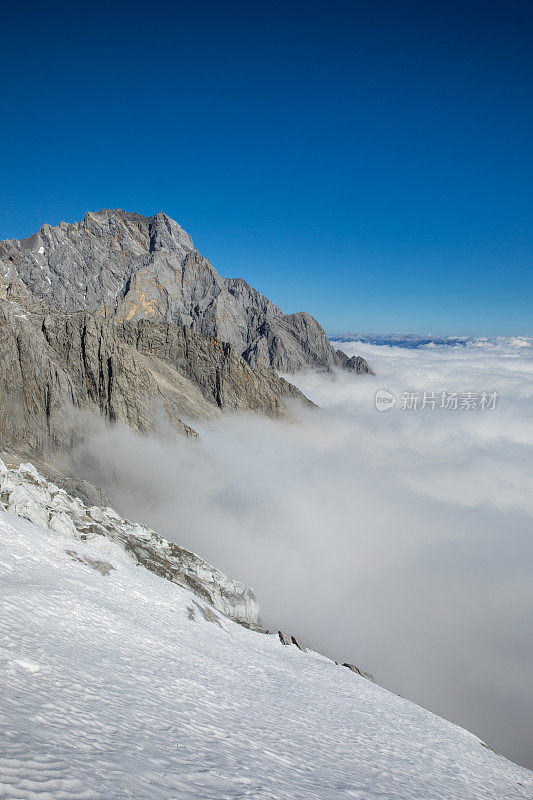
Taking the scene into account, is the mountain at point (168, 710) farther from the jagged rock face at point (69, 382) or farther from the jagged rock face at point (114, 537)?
the jagged rock face at point (69, 382)

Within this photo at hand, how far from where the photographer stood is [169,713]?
11.0 m

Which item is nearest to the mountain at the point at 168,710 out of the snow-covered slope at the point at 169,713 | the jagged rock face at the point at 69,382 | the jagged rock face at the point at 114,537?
the snow-covered slope at the point at 169,713

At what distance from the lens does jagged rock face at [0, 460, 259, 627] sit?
85.9 feet

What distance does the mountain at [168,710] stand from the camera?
7.28 meters

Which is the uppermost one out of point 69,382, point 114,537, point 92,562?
point 69,382

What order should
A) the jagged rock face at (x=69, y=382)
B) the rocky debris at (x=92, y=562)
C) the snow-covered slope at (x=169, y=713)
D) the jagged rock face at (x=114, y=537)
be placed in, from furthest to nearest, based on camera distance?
1. the jagged rock face at (x=69, y=382)
2. the jagged rock face at (x=114, y=537)
3. the rocky debris at (x=92, y=562)
4. the snow-covered slope at (x=169, y=713)

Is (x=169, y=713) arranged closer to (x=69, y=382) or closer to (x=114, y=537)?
(x=114, y=537)

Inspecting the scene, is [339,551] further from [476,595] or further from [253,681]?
[253,681]

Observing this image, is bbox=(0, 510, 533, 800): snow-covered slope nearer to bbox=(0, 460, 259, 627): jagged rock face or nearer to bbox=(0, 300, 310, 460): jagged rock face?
bbox=(0, 460, 259, 627): jagged rock face

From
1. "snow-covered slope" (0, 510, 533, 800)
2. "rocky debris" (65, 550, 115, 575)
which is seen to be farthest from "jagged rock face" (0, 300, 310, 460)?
"snow-covered slope" (0, 510, 533, 800)

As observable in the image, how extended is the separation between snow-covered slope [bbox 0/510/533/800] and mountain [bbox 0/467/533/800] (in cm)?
6

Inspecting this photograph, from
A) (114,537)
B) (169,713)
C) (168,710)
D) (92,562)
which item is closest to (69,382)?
(114,537)

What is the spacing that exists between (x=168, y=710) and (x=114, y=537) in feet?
76.8

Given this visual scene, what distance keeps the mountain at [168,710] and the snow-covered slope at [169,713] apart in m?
0.06
